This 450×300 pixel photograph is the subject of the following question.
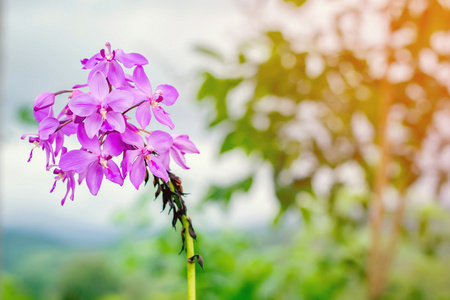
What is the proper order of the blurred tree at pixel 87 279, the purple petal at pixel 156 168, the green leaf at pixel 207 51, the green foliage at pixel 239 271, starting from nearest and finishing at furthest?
the purple petal at pixel 156 168 → the green leaf at pixel 207 51 → the green foliage at pixel 239 271 → the blurred tree at pixel 87 279

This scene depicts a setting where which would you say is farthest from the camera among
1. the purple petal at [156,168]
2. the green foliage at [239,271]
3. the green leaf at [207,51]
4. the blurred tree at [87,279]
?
the blurred tree at [87,279]

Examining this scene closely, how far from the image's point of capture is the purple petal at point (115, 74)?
11.2 inches

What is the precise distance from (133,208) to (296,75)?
64 cm

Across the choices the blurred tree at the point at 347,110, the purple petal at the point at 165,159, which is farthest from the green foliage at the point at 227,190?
the purple petal at the point at 165,159

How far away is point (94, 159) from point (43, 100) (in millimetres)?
55

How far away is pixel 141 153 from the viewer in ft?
0.91

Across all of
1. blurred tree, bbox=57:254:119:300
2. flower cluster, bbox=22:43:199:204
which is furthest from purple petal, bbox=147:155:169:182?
blurred tree, bbox=57:254:119:300

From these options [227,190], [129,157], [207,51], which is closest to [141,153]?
[129,157]

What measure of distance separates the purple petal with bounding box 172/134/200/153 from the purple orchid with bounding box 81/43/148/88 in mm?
48

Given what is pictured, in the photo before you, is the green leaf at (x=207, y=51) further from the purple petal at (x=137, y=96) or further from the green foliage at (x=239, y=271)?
the purple petal at (x=137, y=96)

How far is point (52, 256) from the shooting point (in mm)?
1901

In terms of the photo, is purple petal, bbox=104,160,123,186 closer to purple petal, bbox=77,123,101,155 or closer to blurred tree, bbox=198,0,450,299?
purple petal, bbox=77,123,101,155

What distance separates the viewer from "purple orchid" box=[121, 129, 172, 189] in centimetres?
28

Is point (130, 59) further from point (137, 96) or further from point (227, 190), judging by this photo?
point (227, 190)
